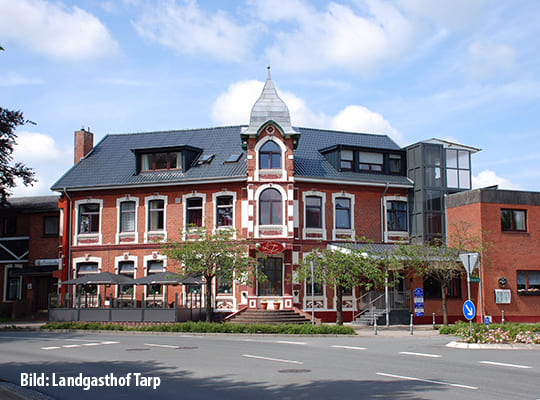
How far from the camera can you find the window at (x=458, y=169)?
35.0 metres

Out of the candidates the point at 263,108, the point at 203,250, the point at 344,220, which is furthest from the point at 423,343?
the point at 263,108

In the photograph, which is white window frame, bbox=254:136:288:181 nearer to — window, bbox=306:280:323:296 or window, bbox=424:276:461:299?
window, bbox=306:280:323:296

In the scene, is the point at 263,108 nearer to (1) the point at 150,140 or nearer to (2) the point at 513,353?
(1) the point at 150,140

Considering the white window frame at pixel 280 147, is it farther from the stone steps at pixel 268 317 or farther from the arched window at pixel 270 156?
the stone steps at pixel 268 317

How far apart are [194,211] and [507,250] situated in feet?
55.4

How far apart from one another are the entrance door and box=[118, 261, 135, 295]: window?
25.0 feet

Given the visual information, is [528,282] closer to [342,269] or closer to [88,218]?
[342,269]

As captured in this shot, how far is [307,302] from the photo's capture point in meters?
32.5

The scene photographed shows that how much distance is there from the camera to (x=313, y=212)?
3347 cm

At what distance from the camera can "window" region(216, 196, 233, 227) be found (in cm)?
3338

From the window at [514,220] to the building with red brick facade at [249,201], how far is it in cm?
533

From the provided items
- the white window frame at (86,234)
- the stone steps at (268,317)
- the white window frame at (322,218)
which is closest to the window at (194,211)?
the white window frame at (86,234)

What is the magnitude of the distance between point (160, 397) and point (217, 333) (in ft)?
51.4

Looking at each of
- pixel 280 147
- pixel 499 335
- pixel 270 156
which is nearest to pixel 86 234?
pixel 270 156
